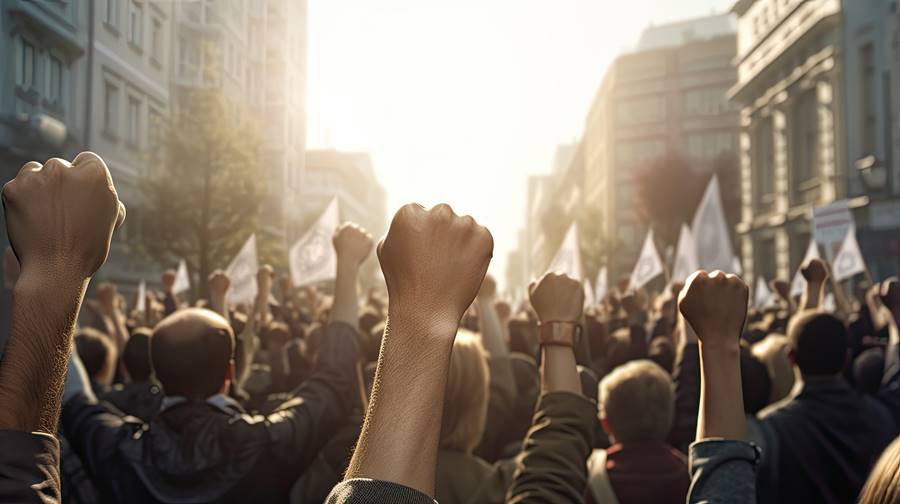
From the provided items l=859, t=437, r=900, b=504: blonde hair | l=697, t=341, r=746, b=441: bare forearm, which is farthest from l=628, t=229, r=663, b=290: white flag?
l=859, t=437, r=900, b=504: blonde hair

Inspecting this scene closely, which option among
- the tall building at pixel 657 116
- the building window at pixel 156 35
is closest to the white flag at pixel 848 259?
the building window at pixel 156 35

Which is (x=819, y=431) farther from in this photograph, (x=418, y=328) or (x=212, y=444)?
(x=418, y=328)

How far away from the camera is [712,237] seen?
8.55 m

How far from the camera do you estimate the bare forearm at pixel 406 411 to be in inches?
43.9

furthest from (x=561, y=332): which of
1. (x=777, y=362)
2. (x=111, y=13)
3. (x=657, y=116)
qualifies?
(x=657, y=116)

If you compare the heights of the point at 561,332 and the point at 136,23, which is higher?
the point at 136,23

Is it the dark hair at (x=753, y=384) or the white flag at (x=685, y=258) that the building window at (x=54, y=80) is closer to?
the dark hair at (x=753, y=384)

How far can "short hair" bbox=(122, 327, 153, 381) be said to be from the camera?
13.5ft

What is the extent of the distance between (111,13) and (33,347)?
4.50 feet

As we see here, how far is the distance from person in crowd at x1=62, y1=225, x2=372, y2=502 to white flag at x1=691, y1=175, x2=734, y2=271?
6366 mm

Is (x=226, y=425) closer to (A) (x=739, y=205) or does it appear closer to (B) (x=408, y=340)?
(B) (x=408, y=340)

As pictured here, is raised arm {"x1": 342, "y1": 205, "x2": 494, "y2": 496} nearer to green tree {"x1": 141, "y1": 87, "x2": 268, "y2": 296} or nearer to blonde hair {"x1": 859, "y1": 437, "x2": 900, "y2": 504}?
blonde hair {"x1": 859, "y1": 437, "x2": 900, "y2": 504}

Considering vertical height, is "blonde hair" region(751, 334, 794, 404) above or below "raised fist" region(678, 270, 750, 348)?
below

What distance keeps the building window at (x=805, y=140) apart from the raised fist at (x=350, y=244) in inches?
1108
